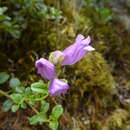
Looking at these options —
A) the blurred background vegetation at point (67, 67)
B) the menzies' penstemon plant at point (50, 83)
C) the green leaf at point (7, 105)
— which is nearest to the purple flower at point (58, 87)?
the menzies' penstemon plant at point (50, 83)

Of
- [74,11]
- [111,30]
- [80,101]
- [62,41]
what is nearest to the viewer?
[80,101]

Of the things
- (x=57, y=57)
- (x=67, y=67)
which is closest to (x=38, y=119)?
(x=57, y=57)

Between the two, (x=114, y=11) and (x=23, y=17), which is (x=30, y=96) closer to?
(x=23, y=17)

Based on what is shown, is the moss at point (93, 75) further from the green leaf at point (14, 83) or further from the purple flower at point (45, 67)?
the purple flower at point (45, 67)

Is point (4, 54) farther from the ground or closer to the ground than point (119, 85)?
farther from the ground

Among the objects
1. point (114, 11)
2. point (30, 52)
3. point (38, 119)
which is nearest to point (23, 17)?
A: point (30, 52)

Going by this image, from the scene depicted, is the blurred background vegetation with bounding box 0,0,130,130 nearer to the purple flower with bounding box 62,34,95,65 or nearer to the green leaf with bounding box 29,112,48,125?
the green leaf with bounding box 29,112,48,125
